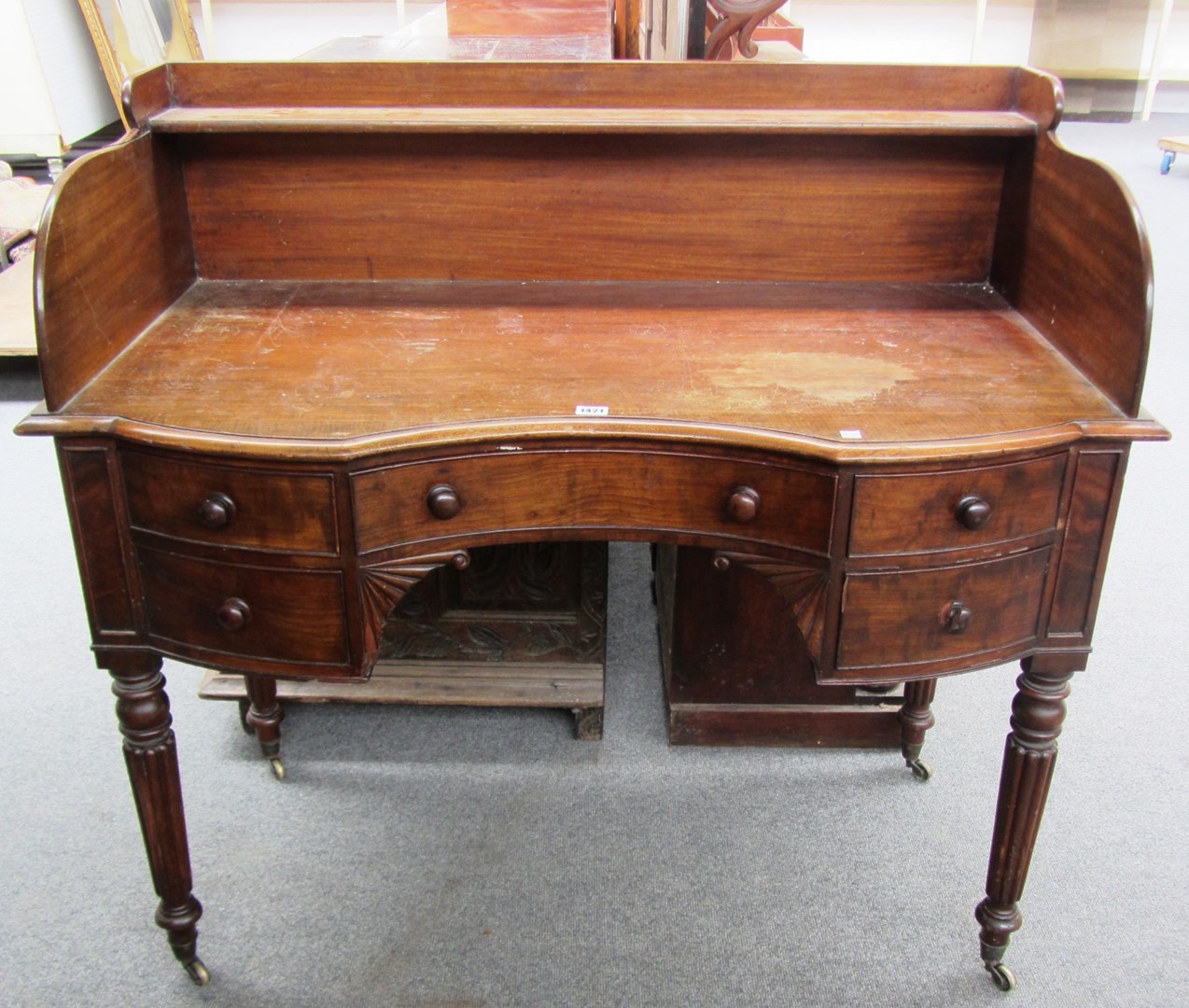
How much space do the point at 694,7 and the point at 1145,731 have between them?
1549 millimetres

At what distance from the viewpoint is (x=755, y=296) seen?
64.4 inches

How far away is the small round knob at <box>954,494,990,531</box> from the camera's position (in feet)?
4.08

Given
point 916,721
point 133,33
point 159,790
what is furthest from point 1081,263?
point 133,33

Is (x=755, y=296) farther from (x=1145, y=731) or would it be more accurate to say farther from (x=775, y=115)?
(x=1145, y=731)

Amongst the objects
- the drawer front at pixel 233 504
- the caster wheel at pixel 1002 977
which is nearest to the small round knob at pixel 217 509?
the drawer front at pixel 233 504

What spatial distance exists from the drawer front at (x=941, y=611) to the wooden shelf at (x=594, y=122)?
0.60m

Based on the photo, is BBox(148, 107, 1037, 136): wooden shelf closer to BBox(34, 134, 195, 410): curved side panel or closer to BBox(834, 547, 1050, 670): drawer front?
BBox(34, 134, 195, 410): curved side panel

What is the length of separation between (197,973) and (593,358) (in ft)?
3.36

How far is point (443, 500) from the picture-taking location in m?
1.27

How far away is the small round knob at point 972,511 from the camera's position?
1242 millimetres

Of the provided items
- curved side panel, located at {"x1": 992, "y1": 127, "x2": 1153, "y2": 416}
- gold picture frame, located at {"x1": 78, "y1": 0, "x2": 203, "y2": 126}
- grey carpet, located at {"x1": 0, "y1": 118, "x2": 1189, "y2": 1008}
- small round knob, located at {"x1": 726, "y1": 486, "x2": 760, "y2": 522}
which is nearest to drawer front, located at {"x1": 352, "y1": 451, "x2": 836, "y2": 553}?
small round knob, located at {"x1": 726, "y1": 486, "x2": 760, "y2": 522}

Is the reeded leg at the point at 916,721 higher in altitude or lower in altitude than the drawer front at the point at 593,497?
lower

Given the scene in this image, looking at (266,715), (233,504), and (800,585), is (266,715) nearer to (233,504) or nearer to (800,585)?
(233,504)

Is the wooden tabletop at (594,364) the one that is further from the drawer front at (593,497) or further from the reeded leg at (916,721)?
the reeded leg at (916,721)
